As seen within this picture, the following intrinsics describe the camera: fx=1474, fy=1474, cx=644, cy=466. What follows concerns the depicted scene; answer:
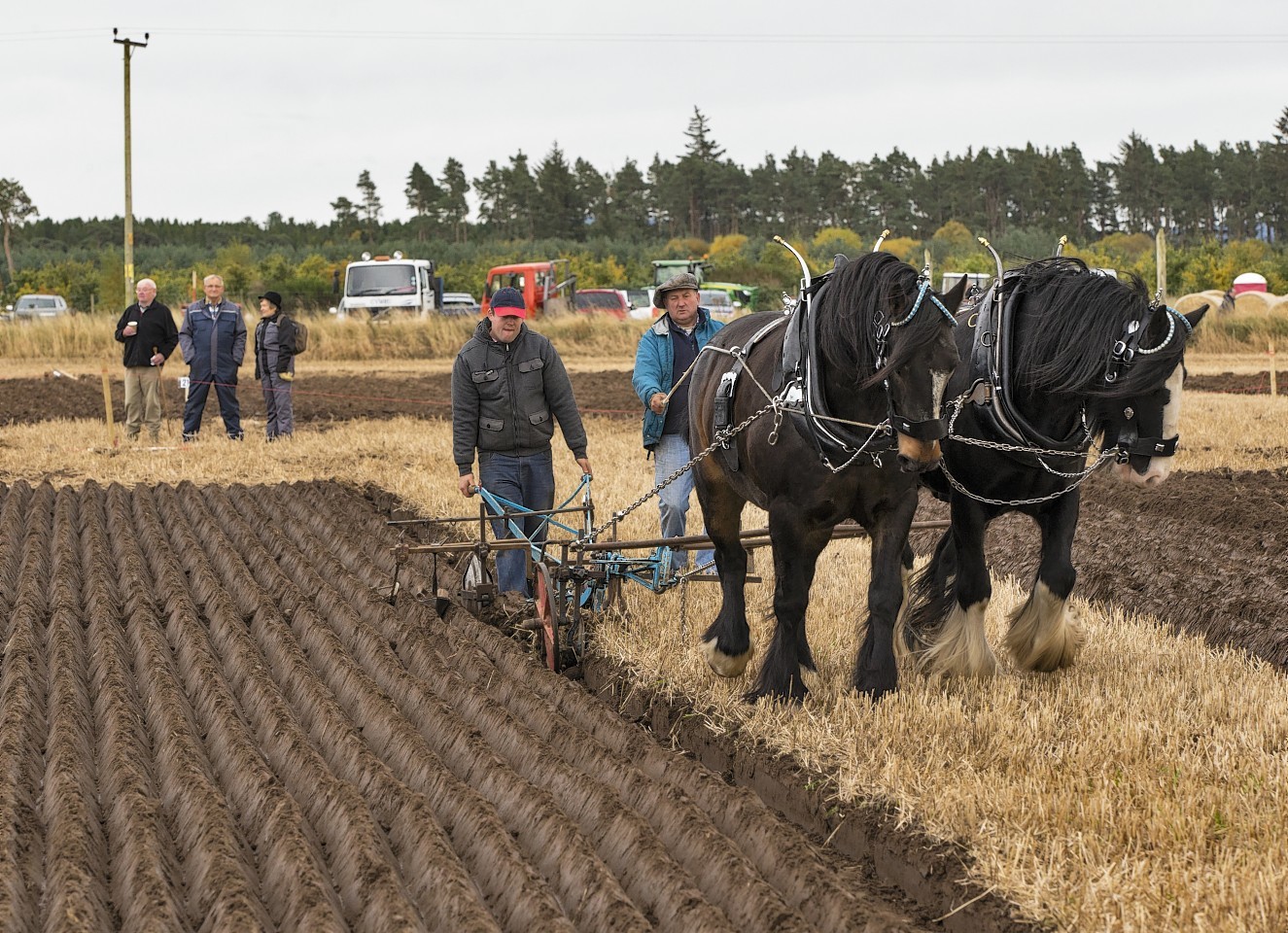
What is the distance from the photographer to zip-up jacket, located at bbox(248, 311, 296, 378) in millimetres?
14414

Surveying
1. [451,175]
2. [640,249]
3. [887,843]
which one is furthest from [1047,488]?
[451,175]

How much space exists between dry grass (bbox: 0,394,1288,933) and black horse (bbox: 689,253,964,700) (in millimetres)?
286

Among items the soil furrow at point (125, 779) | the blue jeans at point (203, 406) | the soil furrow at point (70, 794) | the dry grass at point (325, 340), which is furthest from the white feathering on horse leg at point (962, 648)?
the dry grass at point (325, 340)

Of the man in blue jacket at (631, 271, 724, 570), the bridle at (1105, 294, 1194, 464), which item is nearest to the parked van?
the man in blue jacket at (631, 271, 724, 570)

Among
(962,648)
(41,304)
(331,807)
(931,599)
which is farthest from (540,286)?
(331,807)

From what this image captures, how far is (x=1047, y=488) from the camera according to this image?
5.91m

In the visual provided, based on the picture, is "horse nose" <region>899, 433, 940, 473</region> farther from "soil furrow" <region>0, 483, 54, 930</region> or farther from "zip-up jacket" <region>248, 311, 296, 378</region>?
"zip-up jacket" <region>248, 311, 296, 378</region>

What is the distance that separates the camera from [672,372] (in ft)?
25.6

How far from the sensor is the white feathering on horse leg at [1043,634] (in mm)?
5957

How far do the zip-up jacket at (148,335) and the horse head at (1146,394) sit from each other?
10897 mm

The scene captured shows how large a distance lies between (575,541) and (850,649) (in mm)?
1371

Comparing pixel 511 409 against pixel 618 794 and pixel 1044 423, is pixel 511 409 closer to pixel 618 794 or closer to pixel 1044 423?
pixel 1044 423

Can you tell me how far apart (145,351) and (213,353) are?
651 mm

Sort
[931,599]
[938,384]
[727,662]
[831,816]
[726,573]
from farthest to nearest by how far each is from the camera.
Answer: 1. [726,573]
2. [931,599]
3. [727,662]
4. [938,384]
5. [831,816]
